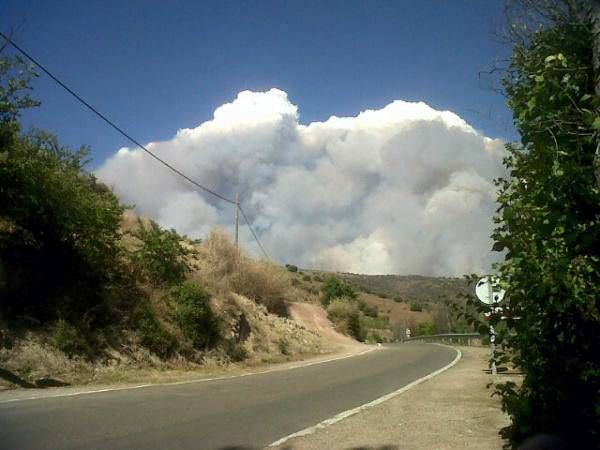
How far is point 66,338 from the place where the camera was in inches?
642

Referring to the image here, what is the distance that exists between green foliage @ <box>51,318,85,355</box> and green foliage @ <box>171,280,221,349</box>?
4847mm

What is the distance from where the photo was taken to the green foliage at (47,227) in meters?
16.6

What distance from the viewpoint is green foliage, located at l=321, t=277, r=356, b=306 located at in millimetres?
54844

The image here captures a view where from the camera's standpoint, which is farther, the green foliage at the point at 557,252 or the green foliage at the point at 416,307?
the green foliage at the point at 416,307

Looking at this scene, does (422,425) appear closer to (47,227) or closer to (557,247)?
(557,247)

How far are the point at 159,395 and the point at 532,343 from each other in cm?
889

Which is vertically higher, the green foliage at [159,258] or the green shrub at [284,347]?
the green foliage at [159,258]

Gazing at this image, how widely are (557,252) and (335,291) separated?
5112 cm

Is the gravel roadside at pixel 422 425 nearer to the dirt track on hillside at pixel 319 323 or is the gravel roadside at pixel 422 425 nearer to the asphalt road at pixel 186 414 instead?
the asphalt road at pixel 186 414

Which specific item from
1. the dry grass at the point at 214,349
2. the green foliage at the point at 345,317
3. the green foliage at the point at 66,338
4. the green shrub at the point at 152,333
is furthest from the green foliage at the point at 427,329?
the green foliage at the point at 66,338

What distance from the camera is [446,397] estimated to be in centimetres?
1198

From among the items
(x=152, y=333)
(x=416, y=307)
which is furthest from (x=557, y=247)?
(x=416, y=307)

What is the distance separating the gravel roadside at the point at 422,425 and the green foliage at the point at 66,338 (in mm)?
9641

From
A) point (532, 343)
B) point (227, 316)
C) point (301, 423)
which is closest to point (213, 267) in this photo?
point (227, 316)
